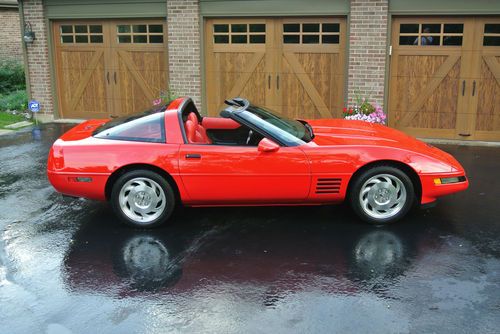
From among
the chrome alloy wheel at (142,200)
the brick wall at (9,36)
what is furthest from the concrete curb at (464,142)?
the brick wall at (9,36)

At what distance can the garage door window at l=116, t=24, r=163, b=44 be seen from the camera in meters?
12.2

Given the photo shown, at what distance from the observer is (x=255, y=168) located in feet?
18.7

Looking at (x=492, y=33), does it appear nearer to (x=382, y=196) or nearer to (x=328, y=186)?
(x=382, y=196)

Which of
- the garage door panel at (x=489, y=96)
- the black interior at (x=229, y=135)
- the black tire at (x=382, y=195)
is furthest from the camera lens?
the garage door panel at (x=489, y=96)

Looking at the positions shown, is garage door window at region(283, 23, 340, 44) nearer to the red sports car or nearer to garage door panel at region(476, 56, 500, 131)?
garage door panel at region(476, 56, 500, 131)

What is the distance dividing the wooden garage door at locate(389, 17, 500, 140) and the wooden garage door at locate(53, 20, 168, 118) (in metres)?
5.11

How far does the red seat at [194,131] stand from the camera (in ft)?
19.5

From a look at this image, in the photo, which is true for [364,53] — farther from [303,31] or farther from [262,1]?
[262,1]

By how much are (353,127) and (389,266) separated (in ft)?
7.55

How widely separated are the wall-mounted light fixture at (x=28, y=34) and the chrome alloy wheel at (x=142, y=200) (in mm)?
8593

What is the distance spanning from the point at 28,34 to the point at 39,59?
605 mm

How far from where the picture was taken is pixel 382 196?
19.2 feet

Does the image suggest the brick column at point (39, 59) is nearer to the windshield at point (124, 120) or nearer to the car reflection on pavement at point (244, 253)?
the windshield at point (124, 120)

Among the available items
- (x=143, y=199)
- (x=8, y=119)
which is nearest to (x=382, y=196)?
(x=143, y=199)
